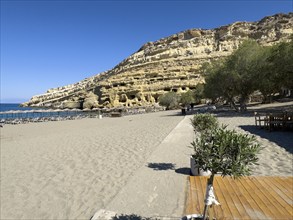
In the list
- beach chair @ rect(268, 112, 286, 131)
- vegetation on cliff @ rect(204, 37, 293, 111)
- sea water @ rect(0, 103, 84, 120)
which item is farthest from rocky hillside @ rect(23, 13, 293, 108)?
beach chair @ rect(268, 112, 286, 131)

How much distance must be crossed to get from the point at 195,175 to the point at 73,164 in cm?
551

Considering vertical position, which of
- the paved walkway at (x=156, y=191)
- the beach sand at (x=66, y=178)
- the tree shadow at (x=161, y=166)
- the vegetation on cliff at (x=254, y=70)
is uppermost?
the vegetation on cliff at (x=254, y=70)

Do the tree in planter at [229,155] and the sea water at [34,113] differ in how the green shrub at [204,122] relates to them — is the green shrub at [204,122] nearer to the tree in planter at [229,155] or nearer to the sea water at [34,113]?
the tree in planter at [229,155]

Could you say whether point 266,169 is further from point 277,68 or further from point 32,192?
point 277,68

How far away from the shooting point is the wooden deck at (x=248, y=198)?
15.4ft

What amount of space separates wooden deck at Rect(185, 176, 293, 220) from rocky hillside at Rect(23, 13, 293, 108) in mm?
63871

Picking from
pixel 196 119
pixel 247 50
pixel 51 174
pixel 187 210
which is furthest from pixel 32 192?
pixel 247 50

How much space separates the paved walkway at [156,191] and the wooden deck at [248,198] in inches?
13.0

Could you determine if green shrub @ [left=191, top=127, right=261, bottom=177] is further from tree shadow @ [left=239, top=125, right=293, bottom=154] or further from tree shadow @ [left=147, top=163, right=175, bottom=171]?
tree shadow @ [left=239, top=125, right=293, bottom=154]

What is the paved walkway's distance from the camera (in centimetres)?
514

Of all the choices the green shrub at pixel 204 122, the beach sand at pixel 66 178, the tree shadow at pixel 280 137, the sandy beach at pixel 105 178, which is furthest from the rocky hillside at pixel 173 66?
the green shrub at pixel 204 122

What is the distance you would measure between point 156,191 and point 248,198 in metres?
2.30

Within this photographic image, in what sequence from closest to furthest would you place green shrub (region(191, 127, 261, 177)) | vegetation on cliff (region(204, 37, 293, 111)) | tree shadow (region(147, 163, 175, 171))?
green shrub (region(191, 127, 261, 177)) < tree shadow (region(147, 163, 175, 171)) < vegetation on cliff (region(204, 37, 293, 111))

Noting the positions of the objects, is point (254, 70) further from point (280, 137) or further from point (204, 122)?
point (204, 122)
